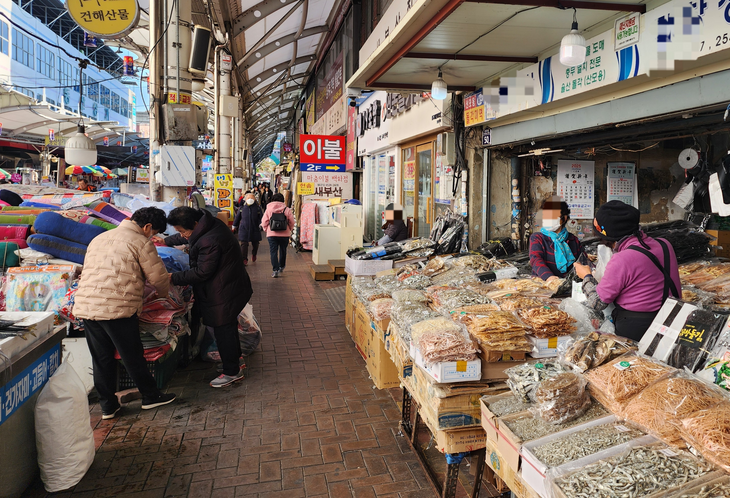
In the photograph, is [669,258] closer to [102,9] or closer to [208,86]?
[102,9]

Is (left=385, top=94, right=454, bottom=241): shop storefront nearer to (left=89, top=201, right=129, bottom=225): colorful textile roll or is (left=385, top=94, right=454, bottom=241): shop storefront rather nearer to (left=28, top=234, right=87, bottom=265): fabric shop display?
(left=89, top=201, right=129, bottom=225): colorful textile roll

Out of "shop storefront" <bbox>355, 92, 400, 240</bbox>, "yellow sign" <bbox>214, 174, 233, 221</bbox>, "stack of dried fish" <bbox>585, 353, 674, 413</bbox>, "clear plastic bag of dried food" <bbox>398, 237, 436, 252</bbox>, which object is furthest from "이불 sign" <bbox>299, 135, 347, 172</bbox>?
"stack of dried fish" <bbox>585, 353, 674, 413</bbox>

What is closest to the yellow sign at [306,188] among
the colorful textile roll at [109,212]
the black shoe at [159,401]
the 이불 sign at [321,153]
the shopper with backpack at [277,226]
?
the 이불 sign at [321,153]

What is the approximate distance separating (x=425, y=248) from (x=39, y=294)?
15.6 feet

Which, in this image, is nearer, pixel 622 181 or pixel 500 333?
pixel 500 333

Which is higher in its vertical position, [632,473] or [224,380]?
[632,473]

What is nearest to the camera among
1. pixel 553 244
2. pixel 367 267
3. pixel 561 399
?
pixel 561 399

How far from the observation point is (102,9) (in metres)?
5.69

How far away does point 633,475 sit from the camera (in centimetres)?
186

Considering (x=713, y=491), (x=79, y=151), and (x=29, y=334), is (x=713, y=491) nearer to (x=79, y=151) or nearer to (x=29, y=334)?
(x=29, y=334)

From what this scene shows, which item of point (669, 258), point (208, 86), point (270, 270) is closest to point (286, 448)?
point (669, 258)

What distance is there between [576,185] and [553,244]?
2.12 meters

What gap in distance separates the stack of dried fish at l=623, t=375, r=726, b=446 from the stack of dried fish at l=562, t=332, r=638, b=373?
35 cm

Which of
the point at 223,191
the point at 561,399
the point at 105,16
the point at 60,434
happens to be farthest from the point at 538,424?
the point at 223,191
